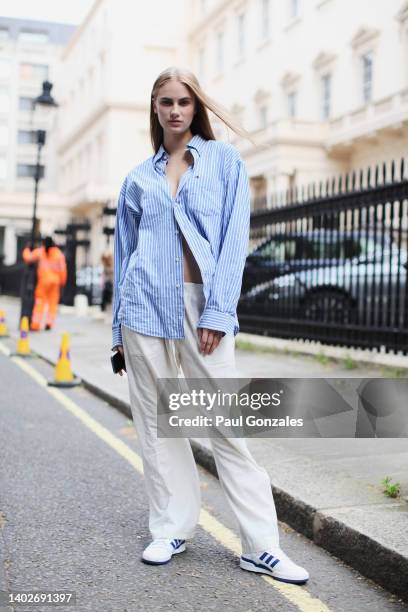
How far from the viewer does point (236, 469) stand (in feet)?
10.7

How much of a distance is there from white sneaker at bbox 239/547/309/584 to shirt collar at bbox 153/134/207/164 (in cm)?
160

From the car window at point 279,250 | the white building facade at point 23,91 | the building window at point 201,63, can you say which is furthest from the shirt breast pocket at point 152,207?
the white building facade at point 23,91

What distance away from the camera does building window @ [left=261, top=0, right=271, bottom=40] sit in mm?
39469

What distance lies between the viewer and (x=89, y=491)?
4.60 meters

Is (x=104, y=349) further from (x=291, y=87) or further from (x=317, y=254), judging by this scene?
(x=291, y=87)

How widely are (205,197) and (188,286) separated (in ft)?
1.15

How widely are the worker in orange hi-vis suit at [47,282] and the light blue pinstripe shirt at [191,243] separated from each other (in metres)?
12.4

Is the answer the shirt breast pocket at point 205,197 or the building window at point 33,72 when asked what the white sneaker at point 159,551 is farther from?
the building window at point 33,72

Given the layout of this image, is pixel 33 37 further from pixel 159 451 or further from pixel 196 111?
pixel 159 451

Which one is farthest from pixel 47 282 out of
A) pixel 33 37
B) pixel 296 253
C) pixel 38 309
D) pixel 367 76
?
pixel 33 37

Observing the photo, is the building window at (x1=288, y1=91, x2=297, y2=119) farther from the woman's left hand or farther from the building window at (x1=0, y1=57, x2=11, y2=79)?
the building window at (x1=0, y1=57, x2=11, y2=79)

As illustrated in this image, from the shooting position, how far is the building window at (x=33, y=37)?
86294mm

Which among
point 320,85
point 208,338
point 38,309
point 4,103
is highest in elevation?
point 4,103

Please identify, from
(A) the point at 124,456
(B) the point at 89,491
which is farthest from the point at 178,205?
(A) the point at 124,456
